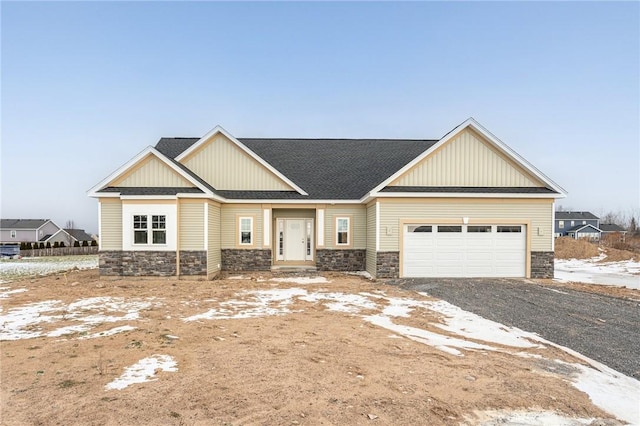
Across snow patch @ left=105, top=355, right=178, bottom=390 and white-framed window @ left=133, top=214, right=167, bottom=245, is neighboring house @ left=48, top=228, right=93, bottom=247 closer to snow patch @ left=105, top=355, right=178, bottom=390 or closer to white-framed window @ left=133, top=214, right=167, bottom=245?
white-framed window @ left=133, top=214, right=167, bottom=245

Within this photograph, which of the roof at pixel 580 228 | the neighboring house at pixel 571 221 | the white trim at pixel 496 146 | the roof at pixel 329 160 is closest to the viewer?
the white trim at pixel 496 146

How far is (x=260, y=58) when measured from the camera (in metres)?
21.6

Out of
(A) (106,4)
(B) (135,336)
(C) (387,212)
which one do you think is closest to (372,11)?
(C) (387,212)

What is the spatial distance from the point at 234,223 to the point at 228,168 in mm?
Answer: 2530

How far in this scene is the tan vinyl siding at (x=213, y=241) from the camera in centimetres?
1344

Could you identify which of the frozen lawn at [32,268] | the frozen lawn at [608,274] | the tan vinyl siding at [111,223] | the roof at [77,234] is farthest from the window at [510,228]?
the roof at [77,234]

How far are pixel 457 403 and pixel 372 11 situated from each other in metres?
17.7

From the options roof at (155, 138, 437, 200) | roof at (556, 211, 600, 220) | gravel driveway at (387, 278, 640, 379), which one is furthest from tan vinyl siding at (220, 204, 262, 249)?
roof at (556, 211, 600, 220)

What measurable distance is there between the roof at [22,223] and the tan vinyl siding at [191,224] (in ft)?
201

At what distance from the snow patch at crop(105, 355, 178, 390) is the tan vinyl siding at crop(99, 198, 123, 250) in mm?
9925

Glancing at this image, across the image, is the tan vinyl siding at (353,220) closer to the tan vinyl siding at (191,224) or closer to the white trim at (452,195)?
the white trim at (452,195)

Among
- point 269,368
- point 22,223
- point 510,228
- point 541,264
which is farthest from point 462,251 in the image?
point 22,223

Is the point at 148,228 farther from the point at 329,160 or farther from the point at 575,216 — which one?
the point at 575,216

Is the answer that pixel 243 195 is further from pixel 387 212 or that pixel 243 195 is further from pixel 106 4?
pixel 106 4
